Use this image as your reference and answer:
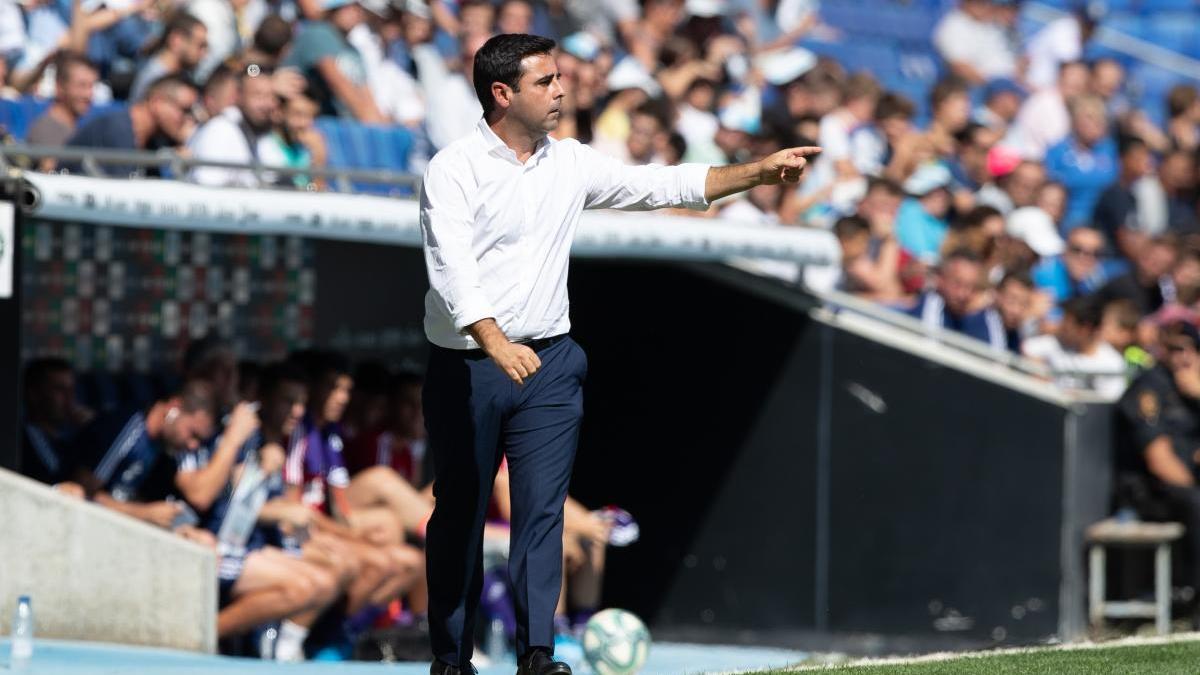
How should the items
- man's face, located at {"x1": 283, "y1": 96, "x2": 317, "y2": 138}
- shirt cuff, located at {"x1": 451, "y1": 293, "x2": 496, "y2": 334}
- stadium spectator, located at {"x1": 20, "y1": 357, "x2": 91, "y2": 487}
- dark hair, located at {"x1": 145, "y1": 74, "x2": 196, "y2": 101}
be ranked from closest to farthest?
shirt cuff, located at {"x1": 451, "y1": 293, "x2": 496, "y2": 334}, stadium spectator, located at {"x1": 20, "y1": 357, "x2": 91, "y2": 487}, dark hair, located at {"x1": 145, "y1": 74, "x2": 196, "y2": 101}, man's face, located at {"x1": 283, "y1": 96, "x2": 317, "y2": 138}

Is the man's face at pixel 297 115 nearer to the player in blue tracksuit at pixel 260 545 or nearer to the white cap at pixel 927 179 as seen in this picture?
the player in blue tracksuit at pixel 260 545

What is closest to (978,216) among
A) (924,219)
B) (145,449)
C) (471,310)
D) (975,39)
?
(924,219)

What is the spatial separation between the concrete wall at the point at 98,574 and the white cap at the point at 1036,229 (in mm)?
7379

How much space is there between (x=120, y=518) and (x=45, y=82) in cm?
331

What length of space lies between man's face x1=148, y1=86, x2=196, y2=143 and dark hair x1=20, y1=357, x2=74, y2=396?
1.14 metres

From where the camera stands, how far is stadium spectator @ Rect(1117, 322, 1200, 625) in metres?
11.2

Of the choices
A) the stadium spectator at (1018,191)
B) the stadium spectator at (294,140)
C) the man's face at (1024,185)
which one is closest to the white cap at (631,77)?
the stadium spectator at (1018,191)

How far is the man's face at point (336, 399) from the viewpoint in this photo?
1014 centimetres

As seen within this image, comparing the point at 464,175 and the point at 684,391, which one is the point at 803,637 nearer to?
the point at 684,391

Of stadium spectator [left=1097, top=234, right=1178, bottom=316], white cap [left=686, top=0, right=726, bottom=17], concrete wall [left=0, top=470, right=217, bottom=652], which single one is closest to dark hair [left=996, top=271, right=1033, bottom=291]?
stadium spectator [left=1097, top=234, right=1178, bottom=316]

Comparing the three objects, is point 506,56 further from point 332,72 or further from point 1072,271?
point 1072,271

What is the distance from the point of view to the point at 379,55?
1242 cm

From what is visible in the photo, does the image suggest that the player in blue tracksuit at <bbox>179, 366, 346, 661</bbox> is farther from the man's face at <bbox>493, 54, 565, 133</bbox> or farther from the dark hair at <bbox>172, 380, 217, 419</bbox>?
the man's face at <bbox>493, 54, 565, 133</bbox>

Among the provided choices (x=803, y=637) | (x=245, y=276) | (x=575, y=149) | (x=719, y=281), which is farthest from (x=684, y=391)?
(x=575, y=149)
